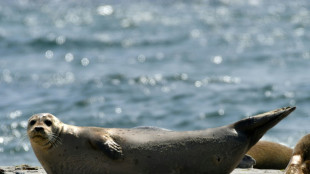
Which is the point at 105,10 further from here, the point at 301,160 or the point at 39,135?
the point at 39,135

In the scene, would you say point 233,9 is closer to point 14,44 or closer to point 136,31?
point 136,31

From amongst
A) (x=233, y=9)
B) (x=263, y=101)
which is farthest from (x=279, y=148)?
(x=233, y=9)

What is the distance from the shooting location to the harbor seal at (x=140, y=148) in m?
5.98

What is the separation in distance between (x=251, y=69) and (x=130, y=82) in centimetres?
289

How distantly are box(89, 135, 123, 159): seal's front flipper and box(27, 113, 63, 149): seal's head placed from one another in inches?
11.6

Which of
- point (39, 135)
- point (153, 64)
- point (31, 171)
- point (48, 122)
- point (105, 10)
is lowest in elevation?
point (31, 171)

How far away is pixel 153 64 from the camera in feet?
60.0

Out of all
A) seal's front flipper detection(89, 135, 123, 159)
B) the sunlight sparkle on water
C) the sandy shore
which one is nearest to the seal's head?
seal's front flipper detection(89, 135, 123, 159)

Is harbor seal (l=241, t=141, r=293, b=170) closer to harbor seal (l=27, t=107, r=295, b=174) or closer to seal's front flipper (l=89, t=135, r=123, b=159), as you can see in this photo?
harbor seal (l=27, t=107, r=295, b=174)

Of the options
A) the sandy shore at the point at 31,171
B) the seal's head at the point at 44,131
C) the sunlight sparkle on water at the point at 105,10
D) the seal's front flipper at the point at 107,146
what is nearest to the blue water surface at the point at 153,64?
the sunlight sparkle on water at the point at 105,10

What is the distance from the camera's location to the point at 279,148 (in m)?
8.53

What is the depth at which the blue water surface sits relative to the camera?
14.2 m

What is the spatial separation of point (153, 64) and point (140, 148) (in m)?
12.3

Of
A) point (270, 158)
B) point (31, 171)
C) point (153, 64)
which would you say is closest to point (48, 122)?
point (31, 171)
